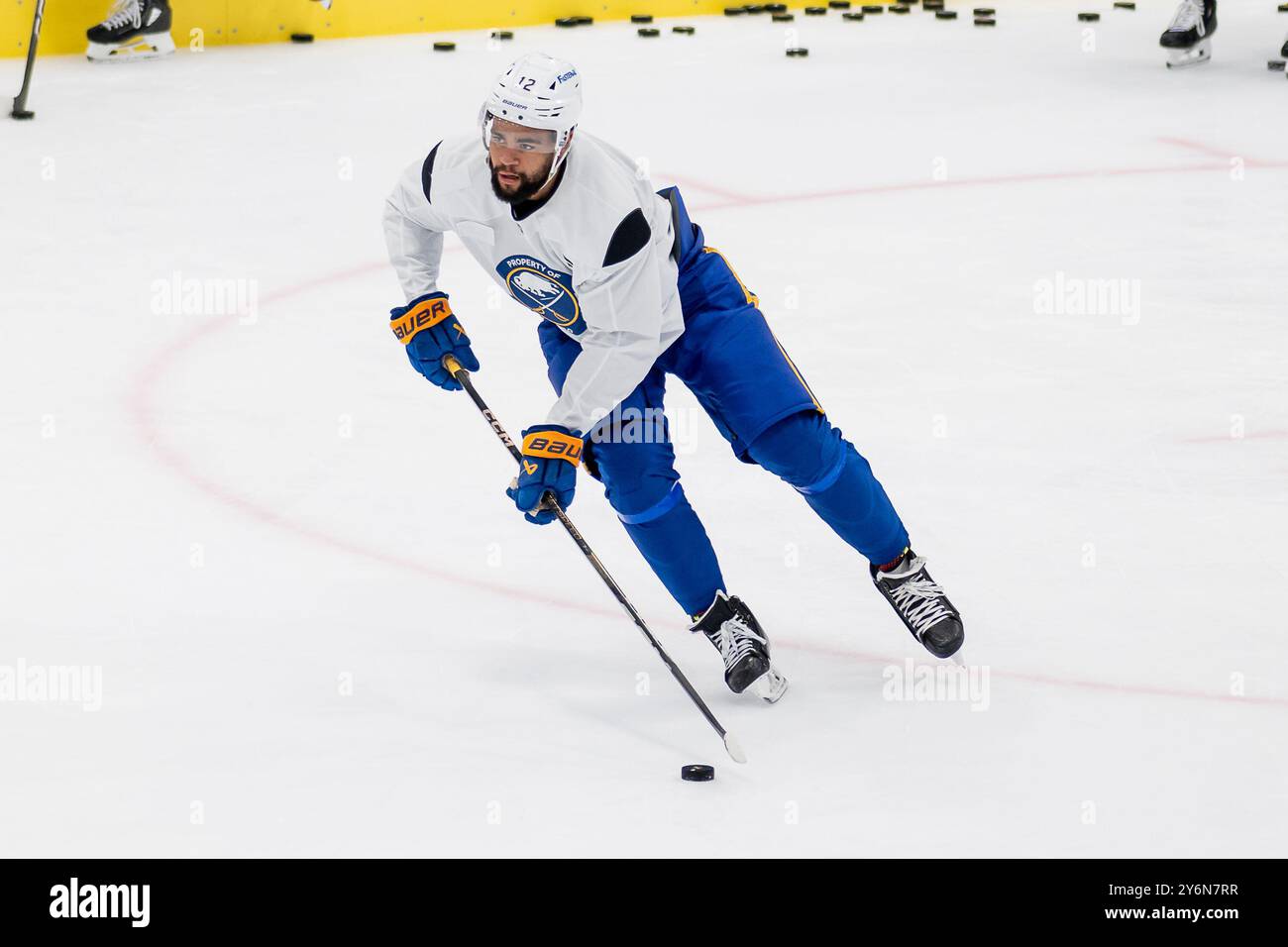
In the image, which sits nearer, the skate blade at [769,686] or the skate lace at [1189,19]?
the skate blade at [769,686]

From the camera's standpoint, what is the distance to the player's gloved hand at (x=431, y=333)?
362 cm

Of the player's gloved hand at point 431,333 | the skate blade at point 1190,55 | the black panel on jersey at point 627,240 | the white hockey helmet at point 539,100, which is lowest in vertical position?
the player's gloved hand at point 431,333

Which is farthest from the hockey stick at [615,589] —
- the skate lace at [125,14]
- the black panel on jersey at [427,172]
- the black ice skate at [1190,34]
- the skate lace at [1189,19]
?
the skate lace at [1189,19]

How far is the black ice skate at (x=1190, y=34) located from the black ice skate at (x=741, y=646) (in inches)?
288

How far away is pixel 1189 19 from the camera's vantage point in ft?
32.6

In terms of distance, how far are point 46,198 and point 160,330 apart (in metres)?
1.66

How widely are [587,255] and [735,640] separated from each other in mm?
Result: 785

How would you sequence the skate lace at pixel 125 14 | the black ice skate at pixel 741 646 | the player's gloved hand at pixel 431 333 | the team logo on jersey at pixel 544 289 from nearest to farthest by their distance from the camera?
the team logo on jersey at pixel 544 289 → the black ice skate at pixel 741 646 → the player's gloved hand at pixel 431 333 → the skate lace at pixel 125 14

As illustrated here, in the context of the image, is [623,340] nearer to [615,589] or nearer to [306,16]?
[615,589]

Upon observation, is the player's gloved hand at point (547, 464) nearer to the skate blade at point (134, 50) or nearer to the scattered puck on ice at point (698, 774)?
the scattered puck on ice at point (698, 774)

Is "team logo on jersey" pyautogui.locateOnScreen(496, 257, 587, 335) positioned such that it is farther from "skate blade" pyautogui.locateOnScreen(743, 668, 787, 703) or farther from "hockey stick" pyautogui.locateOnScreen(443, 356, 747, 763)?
"skate blade" pyautogui.locateOnScreen(743, 668, 787, 703)

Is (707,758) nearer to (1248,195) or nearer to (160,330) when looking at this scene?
(160,330)

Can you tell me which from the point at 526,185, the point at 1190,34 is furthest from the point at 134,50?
the point at 526,185
